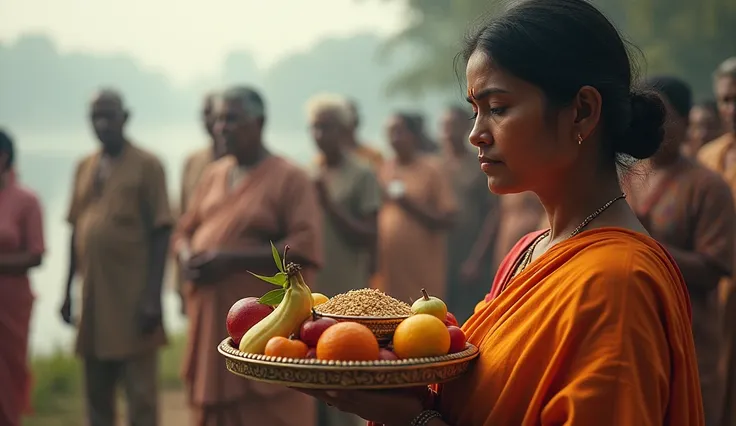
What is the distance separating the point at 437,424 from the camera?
2.36 m

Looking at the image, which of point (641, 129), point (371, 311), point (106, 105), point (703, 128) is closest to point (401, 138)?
point (703, 128)

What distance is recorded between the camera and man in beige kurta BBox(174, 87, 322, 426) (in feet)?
19.2

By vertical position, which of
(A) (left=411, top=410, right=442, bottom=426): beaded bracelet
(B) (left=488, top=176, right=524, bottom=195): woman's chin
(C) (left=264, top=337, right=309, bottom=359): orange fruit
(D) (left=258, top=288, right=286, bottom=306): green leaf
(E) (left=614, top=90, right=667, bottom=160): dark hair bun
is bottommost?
(A) (left=411, top=410, right=442, bottom=426): beaded bracelet

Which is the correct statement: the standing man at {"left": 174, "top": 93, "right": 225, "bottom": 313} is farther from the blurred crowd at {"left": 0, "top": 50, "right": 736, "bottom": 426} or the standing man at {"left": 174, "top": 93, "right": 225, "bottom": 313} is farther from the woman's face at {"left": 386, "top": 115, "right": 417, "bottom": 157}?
the woman's face at {"left": 386, "top": 115, "right": 417, "bottom": 157}

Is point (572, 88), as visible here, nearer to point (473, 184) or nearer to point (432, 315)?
point (432, 315)

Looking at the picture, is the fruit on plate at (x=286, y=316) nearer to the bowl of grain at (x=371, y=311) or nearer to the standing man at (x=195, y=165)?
the bowl of grain at (x=371, y=311)

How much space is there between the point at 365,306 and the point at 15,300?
4836 millimetres

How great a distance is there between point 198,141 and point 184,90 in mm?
1423

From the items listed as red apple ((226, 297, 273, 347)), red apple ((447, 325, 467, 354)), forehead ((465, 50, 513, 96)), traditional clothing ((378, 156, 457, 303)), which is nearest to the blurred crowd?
traditional clothing ((378, 156, 457, 303))

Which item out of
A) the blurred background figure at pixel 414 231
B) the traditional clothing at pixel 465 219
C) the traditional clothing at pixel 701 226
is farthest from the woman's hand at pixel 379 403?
the traditional clothing at pixel 465 219

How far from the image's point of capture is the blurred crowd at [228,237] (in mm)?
5266

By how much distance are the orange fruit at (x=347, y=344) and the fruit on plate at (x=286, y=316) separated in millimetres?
139

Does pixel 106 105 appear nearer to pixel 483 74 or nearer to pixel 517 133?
pixel 483 74

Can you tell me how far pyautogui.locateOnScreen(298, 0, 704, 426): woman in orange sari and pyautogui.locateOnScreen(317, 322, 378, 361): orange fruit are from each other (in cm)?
13
